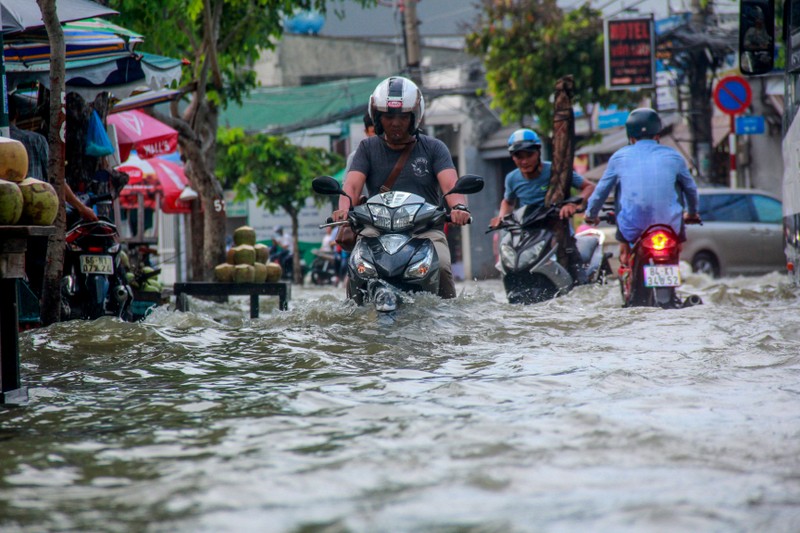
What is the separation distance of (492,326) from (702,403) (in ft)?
10.4

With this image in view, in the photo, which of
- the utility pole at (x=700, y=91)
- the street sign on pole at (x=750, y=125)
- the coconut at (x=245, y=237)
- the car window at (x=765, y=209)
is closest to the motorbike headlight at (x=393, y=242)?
the coconut at (x=245, y=237)

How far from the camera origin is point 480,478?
330 centimetres

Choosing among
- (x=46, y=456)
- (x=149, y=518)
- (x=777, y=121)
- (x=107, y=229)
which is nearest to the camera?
(x=149, y=518)

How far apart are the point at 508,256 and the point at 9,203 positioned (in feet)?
17.3

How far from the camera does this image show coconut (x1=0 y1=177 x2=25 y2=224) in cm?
498

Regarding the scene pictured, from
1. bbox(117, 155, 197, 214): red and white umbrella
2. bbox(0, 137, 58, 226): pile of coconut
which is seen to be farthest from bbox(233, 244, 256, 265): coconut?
bbox(117, 155, 197, 214): red and white umbrella

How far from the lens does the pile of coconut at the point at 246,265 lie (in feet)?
39.3

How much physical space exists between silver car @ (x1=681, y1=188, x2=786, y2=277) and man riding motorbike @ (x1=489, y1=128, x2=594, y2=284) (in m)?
9.42

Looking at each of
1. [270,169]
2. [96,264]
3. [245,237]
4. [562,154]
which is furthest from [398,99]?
[270,169]

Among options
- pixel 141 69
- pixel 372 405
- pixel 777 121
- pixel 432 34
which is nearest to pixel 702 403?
pixel 372 405

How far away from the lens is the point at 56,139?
792 cm

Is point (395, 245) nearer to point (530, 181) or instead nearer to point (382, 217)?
point (382, 217)

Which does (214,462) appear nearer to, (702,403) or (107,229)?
(702,403)

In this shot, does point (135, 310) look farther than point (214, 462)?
Yes
